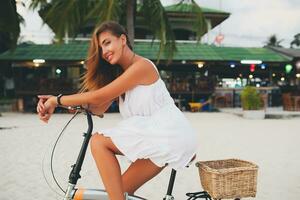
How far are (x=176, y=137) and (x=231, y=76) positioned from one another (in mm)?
27192

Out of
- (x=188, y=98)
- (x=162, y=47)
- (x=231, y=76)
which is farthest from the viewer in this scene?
(x=231, y=76)

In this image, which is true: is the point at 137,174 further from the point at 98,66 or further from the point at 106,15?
the point at 106,15

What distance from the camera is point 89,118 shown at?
2176mm

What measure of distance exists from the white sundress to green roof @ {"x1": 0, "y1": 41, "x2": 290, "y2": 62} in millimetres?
17641

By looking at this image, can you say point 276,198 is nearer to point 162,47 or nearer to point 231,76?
point 162,47

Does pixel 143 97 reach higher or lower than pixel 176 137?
higher

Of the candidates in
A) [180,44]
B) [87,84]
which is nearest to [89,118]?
[87,84]

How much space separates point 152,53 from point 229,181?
63.8 feet

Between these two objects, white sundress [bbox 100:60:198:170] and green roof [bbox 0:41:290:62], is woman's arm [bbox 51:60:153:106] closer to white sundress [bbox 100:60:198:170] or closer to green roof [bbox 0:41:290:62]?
white sundress [bbox 100:60:198:170]

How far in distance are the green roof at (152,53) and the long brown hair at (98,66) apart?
17.5 m

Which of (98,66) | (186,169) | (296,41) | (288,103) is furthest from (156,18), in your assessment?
(296,41)

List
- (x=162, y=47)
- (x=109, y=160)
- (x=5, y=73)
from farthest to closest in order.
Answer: (x=5, y=73) → (x=162, y=47) → (x=109, y=160)

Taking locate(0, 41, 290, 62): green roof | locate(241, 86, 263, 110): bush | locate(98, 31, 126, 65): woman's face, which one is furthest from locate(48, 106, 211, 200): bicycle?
locate(0, 41, 290, 62): green roof

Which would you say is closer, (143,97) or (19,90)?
(143,97)
